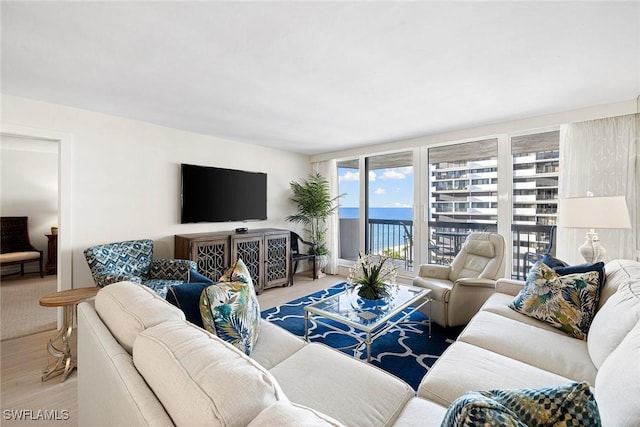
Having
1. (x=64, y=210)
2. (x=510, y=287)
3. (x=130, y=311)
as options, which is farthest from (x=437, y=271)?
(x=64, y=210)

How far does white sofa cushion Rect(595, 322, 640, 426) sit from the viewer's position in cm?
74

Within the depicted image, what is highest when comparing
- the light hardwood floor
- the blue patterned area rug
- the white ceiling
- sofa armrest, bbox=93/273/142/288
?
the white ceiling

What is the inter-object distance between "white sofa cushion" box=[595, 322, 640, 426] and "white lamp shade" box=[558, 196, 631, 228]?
1.63m

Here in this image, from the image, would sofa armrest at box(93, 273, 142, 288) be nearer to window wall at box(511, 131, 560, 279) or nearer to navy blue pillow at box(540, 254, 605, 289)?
navy blue pillow at box(540, 254, 605, 289)

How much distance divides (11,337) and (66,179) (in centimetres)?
154

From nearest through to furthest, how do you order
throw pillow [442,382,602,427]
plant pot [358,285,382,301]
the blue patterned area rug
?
1. throw pillow [442,382,602,427]
2. the blue patterned area rug
3. plant pot [358,285,382,301]

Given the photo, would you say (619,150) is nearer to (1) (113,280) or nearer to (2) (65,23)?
(2) (65,23)

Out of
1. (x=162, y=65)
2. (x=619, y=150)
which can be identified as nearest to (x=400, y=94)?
(x=162, y=65)

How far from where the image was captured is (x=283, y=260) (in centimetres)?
430

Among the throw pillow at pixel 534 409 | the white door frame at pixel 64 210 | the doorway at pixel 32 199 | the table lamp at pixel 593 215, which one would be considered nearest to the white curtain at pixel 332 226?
the table lamp at pixel 593 215

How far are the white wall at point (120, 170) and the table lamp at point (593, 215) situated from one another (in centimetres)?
394

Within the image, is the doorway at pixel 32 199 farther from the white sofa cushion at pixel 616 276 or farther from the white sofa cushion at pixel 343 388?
the white sofa cushion at pixel 616 276

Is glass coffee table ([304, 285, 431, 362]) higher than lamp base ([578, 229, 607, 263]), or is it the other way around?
lamp base ([578, 229, 607, 263])

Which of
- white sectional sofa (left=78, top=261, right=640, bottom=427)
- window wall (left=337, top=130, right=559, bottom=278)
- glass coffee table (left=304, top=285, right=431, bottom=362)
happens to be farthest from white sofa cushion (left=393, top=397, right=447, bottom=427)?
window wall (left=337, top=130, right=559, bottom=278)
